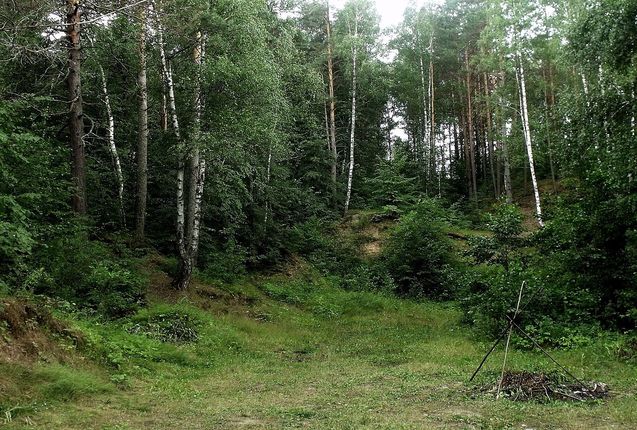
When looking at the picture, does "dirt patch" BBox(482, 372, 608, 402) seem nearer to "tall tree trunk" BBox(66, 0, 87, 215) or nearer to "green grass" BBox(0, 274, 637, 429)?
"green grass" BBox(0, 274, 637, 429)

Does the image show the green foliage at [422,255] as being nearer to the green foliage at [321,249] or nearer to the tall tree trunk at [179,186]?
the green foliage at [321,249]

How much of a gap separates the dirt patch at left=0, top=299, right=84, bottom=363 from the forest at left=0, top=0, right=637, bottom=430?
0.03 meters

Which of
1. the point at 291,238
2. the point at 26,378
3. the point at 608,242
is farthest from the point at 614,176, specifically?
the point at 291,238

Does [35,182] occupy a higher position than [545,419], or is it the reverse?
[35,182]

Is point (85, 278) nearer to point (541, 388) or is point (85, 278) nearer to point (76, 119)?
point (76, 119)

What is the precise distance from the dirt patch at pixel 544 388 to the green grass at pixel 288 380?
0.28 m

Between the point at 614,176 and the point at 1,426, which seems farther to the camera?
the point at 614,176

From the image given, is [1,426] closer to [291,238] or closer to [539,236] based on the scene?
[539,236]

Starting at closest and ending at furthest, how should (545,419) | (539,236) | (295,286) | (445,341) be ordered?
(545,419) → (445,341) → (539,236) → (295,286)

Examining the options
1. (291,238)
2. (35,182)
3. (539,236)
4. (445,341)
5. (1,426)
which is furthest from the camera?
(291,238)

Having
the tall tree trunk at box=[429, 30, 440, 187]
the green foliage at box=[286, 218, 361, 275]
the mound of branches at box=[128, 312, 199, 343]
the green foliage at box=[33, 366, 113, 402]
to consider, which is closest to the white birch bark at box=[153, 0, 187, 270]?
the mound of branches at box=[128, 312, 199, 343]

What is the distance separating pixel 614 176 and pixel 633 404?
19.2ft

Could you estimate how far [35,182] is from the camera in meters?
10.1

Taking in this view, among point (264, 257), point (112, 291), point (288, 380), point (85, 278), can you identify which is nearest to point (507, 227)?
point (288, 380)
